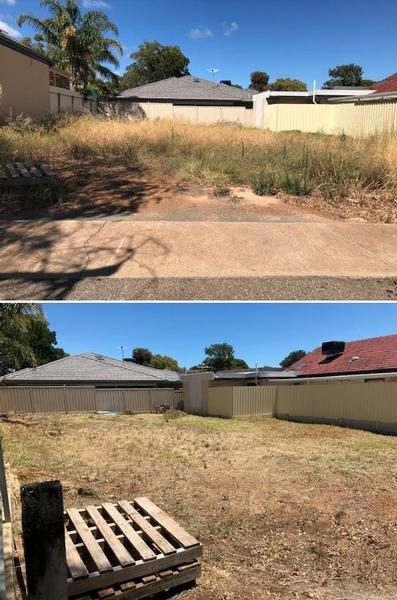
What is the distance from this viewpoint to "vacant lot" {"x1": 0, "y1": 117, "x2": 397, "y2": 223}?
330 inches

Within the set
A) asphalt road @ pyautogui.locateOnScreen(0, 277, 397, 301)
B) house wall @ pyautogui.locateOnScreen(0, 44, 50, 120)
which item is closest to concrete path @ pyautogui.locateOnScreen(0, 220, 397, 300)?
asphalt road @ pyautogui.locateOnScreen(0, 277, 397, 301)

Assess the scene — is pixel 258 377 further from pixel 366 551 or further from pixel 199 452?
pixel 366 551

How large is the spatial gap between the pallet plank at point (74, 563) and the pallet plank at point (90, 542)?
0.35ft

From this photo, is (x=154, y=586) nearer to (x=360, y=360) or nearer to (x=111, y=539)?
(x=111, y=539)

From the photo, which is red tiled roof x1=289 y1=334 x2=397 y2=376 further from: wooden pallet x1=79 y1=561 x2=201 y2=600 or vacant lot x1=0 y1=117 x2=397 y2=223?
wooden pallet x1=79 y1=561 x2=201 y2=600

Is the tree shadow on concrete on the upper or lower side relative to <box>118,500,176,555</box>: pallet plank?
upper

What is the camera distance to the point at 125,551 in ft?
12.1

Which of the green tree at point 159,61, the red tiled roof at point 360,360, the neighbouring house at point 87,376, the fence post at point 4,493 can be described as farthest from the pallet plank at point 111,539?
the green tree at point 159,61

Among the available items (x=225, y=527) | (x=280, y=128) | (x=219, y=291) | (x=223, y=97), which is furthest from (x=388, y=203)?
(x=223, y=97)

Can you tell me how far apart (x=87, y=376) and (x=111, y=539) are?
22.6m

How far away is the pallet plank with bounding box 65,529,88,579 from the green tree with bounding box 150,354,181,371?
59856 mm

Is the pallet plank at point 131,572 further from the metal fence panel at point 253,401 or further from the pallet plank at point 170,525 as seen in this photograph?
the metal fence panel at point 253,401

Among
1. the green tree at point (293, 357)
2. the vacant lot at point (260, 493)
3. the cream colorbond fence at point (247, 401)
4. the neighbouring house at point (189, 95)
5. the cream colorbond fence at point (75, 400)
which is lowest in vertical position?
the green tree at point (293, 357)

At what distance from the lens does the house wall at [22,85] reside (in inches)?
779
